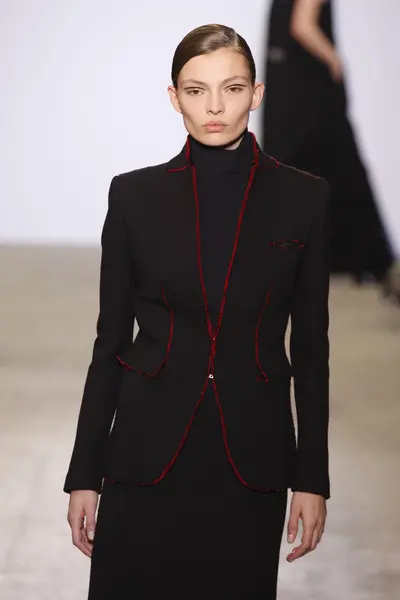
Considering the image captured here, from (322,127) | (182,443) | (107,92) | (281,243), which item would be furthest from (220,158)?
(107,92)

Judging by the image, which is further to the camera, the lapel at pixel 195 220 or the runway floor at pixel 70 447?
the runway floor at pixel 70 447

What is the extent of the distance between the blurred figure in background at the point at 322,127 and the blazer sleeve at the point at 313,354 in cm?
571

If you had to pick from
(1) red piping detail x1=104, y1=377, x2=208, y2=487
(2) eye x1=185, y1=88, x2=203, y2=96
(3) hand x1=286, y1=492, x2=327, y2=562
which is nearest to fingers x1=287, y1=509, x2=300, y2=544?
(3) hand x1=286, y1=492, x2=327, y2=562

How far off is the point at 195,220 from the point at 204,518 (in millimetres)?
380

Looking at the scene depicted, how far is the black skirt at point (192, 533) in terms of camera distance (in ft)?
5.31

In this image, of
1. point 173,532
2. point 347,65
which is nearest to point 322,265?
point 173,532

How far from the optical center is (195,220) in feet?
5.33

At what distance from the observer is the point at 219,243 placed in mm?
1618

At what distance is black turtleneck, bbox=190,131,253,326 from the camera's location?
1.61m

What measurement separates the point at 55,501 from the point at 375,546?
91 cm

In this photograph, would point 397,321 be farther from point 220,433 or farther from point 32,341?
point 220,433

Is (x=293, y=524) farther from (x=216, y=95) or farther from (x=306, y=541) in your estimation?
(x=216, y=95)

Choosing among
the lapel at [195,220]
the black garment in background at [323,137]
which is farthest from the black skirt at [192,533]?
the black garment in background at [323,137]

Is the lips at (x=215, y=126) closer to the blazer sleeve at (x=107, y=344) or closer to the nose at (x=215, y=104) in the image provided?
the nose at (x=215, y=104)
